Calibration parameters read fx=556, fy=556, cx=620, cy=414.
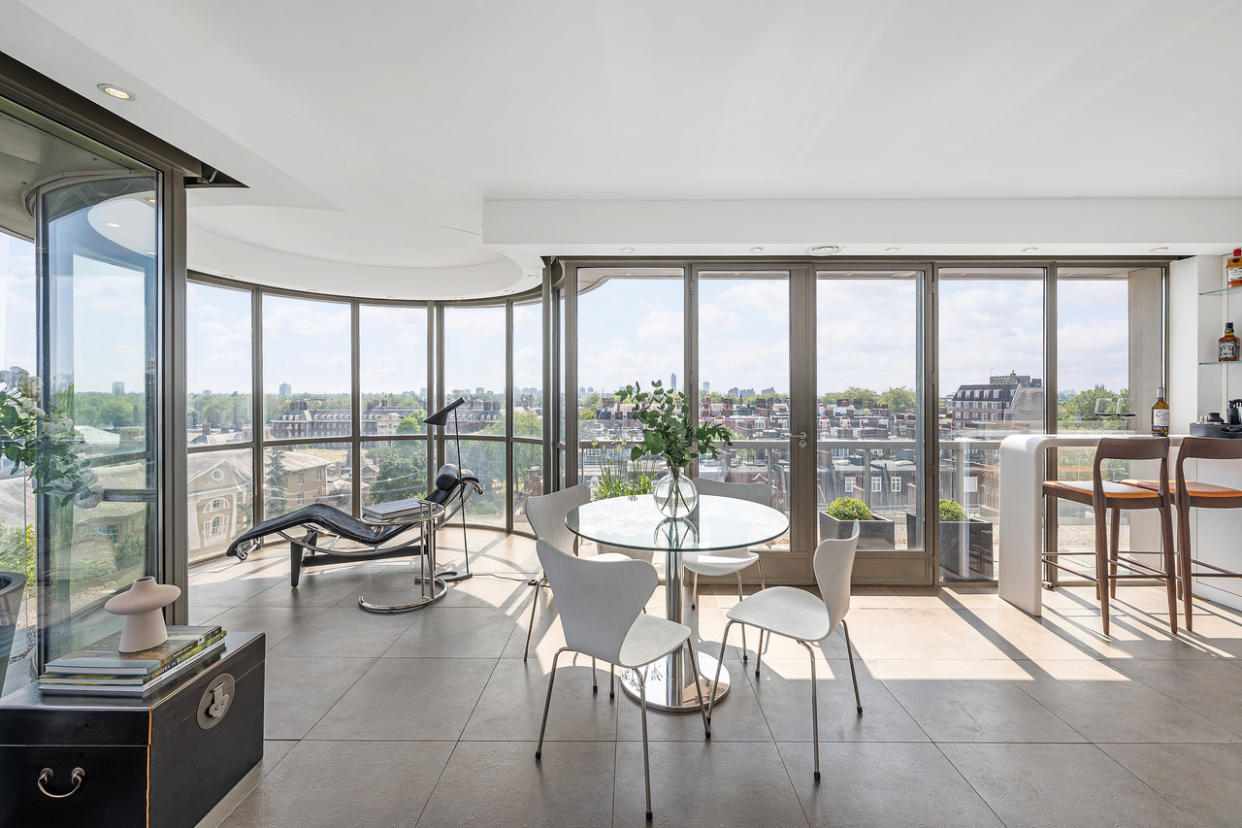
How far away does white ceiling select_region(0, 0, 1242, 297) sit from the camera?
181 centimetres

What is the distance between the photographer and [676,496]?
2670mm

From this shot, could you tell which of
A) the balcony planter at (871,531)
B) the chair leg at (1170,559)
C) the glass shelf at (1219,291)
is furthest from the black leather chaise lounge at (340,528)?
the glass shelf at (1219,291)

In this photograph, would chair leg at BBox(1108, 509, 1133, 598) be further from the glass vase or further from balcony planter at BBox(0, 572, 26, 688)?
balcony planter at BBox(0, 572, 26, 688)

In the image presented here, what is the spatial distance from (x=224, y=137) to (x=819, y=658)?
11.9ft

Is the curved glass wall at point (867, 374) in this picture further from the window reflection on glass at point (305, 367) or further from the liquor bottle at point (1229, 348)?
the window reflection on glass at point (305, 367)

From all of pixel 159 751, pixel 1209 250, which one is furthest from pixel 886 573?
pixel 159 751

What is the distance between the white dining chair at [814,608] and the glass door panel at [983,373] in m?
2.27

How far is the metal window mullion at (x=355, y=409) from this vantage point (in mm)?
5598

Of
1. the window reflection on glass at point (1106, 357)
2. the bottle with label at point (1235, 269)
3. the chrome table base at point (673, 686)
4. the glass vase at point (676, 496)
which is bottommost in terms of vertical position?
the chrome table base at point (673, 686)

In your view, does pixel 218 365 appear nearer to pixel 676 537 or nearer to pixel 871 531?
pixel 676 537

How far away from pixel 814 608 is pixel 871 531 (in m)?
2.01

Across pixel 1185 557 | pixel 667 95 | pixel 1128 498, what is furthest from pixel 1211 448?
pixel 667 95

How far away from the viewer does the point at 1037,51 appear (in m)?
2.00

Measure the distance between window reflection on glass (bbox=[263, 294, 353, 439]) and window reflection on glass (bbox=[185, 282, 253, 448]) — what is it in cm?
18
